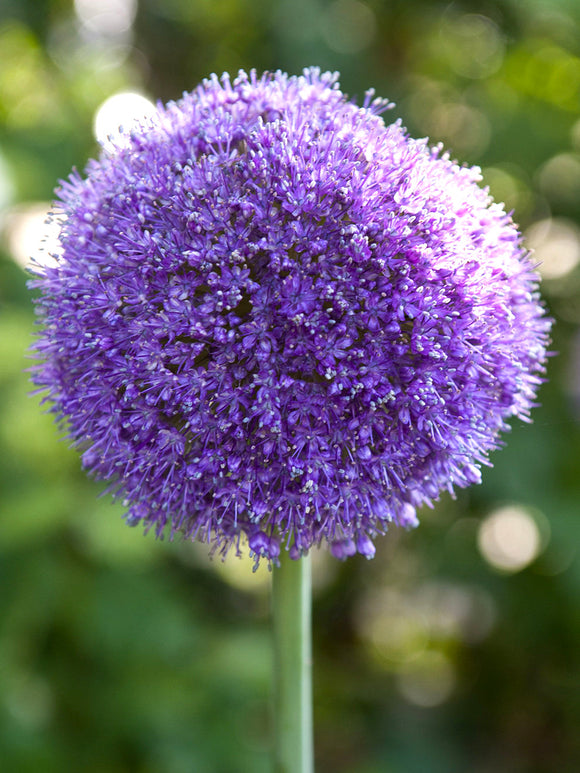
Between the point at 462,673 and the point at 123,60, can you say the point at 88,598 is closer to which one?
the point at 462,673

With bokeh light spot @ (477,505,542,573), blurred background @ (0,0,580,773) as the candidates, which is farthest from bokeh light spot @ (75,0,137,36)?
bokeh light spot @ (477,505,542,573)

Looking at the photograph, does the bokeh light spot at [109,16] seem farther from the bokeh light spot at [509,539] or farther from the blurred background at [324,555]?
the bokeh light spot at [509,539]

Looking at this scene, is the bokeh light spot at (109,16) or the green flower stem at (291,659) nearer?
the green flower stem at (291,659)

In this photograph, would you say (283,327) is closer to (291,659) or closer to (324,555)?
(291,659)

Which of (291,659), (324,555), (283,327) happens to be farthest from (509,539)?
(283,327)

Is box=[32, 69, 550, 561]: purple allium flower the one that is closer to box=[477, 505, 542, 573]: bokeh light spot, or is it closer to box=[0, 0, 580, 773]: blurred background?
box=[0, 0, 580, 773]: blurred background

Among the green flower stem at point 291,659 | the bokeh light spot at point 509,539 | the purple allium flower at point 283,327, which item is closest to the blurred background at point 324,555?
the bokeh light spot at point 509,539
